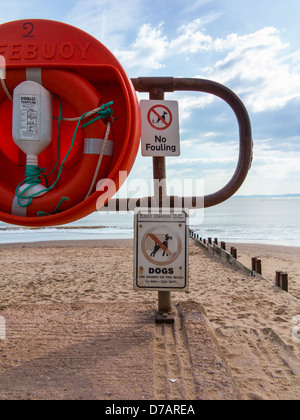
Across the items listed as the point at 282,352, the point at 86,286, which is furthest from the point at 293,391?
the point at 86,286

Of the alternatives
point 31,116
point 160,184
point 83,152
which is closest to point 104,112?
point 83,152

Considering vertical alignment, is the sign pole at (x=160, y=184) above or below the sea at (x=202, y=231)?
above

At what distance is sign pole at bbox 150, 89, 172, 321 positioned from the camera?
96.3 inches

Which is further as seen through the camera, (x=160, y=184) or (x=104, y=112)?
(x=160, y=184)

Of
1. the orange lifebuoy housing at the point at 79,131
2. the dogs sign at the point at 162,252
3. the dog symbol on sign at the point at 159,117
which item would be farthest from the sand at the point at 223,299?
the dog symbol on sign at the point at 159,117

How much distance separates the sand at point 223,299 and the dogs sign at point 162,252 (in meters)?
0.38

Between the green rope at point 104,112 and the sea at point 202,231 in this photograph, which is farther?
the sea at point 202,231

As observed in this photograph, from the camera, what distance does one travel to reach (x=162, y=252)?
7.79 ft

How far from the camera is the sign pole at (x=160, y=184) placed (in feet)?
8.02

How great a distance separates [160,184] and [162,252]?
1.70 feet

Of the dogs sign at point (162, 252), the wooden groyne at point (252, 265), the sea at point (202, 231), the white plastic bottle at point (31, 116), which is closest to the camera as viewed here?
the white plastic bottle at point (31, 116)

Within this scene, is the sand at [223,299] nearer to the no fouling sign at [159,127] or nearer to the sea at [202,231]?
the no fouling sign at [159,127]

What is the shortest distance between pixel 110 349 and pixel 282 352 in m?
1.20

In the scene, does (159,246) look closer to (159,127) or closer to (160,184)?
(160,184)
